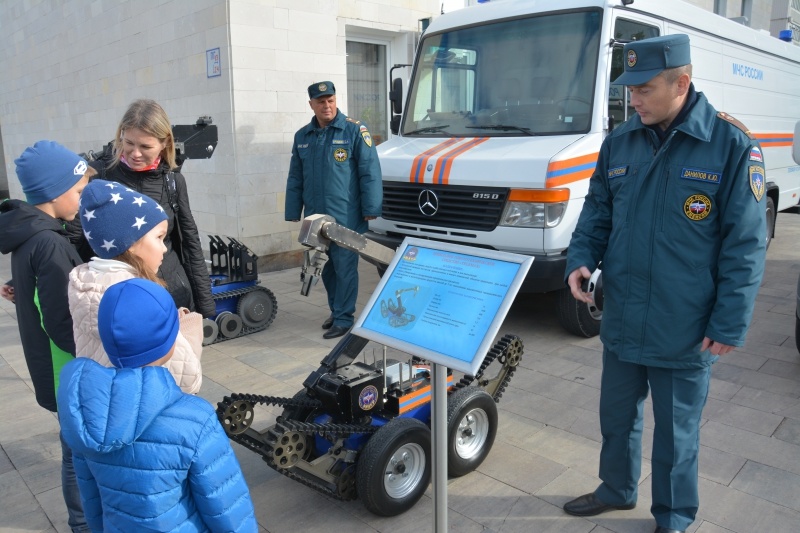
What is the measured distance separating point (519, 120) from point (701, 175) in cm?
309

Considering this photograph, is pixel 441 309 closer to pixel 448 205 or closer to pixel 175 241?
pixel 175 241

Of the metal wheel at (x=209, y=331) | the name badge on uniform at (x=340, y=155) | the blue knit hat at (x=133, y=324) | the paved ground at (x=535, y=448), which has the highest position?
the name badge on uniform at (x=340, y=155)

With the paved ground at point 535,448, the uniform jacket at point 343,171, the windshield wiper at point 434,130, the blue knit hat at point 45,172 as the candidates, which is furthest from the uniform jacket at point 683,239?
the windshield wiper at point 434,130

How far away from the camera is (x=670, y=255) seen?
2.64 metres

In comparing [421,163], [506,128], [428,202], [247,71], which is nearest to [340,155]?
[421,163]

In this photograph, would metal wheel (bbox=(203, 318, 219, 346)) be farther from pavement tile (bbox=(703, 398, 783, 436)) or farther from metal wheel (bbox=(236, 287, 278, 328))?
pavement tile (bbox=(703, 398, 783, 436))

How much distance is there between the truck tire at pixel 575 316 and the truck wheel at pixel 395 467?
2.74 metres

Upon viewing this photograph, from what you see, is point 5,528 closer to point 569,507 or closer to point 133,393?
point 133,393

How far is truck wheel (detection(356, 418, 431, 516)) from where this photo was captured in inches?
115

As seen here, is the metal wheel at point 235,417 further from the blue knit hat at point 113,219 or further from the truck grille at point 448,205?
the truck grille at point 448,205

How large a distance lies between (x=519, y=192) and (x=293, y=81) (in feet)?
14.6

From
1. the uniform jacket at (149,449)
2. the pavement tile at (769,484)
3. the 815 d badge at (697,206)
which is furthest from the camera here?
the pavement tile at (769,484)

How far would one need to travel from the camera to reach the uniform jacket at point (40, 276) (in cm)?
246

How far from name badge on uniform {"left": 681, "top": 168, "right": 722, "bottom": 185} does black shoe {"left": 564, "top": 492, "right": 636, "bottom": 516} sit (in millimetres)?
1597
